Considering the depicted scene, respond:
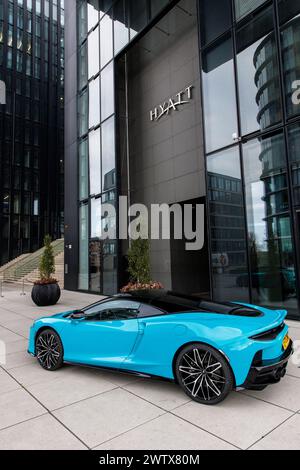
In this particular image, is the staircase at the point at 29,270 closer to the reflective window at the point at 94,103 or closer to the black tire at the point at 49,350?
the reflective window at the point at 94,103

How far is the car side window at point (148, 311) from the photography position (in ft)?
13.8

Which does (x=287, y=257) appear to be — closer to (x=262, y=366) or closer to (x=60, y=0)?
(x=262, y=366)

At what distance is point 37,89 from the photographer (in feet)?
122

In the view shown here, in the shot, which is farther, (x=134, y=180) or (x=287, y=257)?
(x=134, y=180)

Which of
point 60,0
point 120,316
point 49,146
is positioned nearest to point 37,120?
point 49,146

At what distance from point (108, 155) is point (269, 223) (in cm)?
894

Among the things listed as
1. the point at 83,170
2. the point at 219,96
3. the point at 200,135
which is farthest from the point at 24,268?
the point at 219,96

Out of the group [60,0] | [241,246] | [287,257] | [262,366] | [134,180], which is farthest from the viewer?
[60,0]

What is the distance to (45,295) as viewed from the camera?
39.4 feet

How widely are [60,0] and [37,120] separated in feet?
54.2

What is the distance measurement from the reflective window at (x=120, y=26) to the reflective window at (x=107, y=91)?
39.0 inches

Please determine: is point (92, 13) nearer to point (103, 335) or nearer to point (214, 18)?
point (214, 18)

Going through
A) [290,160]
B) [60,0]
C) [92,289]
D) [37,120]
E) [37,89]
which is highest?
[60,0]

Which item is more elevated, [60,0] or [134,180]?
[60,0]
